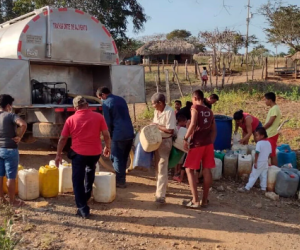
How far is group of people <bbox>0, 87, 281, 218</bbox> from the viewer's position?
4.58 metres

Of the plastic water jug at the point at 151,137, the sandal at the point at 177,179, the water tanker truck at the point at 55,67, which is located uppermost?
the water tanker truck at the point at 55,67

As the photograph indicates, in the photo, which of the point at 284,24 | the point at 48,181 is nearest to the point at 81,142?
the point at 48,181

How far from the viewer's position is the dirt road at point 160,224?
4.08 m

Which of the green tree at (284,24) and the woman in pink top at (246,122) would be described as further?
the green tree at (284,24)

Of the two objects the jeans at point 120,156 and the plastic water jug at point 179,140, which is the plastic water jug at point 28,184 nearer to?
the jeans at point 120,156

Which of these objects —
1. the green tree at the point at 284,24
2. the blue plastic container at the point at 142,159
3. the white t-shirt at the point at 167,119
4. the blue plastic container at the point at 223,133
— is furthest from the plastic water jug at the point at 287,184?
the green tree at the point at 284,24

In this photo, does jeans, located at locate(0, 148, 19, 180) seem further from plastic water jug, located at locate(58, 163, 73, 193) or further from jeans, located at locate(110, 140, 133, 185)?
jeans, located at locate(110, 140, 133, 185)

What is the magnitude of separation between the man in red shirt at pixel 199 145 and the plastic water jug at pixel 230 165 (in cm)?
164

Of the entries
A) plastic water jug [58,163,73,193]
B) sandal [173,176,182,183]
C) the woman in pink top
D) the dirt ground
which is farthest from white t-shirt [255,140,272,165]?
plastic water jug [58,163,73,193]

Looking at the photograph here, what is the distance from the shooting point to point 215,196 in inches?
229

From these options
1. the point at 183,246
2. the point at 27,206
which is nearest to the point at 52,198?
the point at 27,206

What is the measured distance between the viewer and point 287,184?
5.95m

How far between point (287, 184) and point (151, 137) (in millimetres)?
2510

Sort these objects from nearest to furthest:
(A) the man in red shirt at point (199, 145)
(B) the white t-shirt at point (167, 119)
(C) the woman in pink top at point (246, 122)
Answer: (A) the man in red shirt at point (199, 145), (B) the white t-shirt at point (167, 119), (C) the woman in pink top at point (246, 122)
